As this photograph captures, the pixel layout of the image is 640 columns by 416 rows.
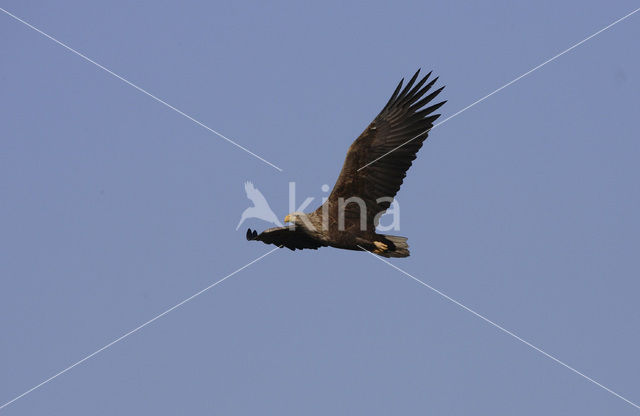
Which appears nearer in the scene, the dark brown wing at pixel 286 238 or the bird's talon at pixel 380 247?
the bird's talon at pixel 380 247

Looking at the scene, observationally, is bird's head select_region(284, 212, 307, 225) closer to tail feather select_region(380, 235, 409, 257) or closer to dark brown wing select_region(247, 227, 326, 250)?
dark brown wing select_region(247, 227, 326, 250)

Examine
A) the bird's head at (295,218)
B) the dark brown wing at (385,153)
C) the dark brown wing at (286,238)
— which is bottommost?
the dark brown wing at (286,238)

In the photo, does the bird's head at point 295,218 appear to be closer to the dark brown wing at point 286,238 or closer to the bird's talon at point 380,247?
the dark brown wing at point 286,238

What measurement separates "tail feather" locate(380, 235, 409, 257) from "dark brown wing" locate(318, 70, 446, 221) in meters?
0.42

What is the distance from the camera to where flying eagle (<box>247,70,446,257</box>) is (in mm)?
17719

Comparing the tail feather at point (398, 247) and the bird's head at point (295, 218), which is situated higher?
the bird's head at point (295, 218)

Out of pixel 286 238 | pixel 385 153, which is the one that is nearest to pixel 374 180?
pixel 385 153

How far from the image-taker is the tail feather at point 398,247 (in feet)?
58.7

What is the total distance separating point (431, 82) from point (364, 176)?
61.7 inches

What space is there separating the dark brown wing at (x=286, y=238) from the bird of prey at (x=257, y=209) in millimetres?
227

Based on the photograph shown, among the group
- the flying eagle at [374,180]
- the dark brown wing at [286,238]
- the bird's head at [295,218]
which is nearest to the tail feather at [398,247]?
the flying eagle at [374,180]

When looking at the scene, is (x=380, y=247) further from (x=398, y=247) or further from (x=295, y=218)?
(x=295, y=218)

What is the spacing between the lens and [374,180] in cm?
1777

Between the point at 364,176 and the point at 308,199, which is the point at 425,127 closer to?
the point at 364,176
